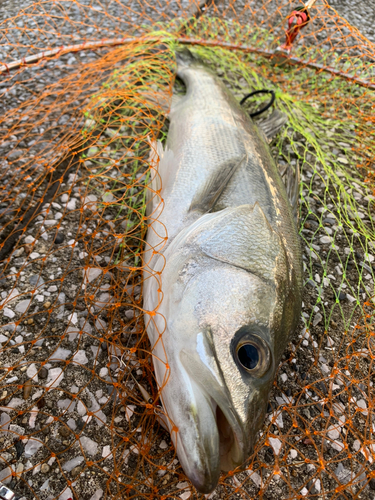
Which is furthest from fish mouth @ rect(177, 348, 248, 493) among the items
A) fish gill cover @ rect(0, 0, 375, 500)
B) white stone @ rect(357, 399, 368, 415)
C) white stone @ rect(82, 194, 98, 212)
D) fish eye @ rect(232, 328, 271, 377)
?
white stone @ rect(82, 194, 98, 212)

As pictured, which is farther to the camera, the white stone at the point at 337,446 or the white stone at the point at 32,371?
the white stone at the point at 337,446

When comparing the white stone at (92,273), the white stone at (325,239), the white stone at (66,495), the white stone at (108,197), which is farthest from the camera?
the white stone at (325,239)

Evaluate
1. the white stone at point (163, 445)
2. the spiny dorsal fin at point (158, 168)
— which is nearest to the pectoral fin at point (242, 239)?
the spiny dorsal fin at point (158, 168)

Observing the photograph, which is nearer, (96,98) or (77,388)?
(77,388)

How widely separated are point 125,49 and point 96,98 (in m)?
0.86

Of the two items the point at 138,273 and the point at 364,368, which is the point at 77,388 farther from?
the point at 364,368

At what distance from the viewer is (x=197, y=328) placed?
169 centimetres

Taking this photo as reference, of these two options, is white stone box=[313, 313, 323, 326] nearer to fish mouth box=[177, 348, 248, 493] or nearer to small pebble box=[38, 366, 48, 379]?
fish mouth box=[177, 348, 248, 493]

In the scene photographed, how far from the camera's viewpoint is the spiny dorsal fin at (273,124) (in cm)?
331

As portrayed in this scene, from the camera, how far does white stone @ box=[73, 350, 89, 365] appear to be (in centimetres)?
213

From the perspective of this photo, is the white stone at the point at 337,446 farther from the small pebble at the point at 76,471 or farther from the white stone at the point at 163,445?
the small pebble at the point at 76,471

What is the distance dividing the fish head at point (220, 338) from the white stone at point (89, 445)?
544 mm

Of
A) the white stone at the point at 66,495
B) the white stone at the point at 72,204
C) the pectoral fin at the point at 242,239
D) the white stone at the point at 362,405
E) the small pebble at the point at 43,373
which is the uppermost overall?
the pectoral fin at the point at 242,239

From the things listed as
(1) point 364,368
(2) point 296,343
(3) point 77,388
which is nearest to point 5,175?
(3) point 77,388
